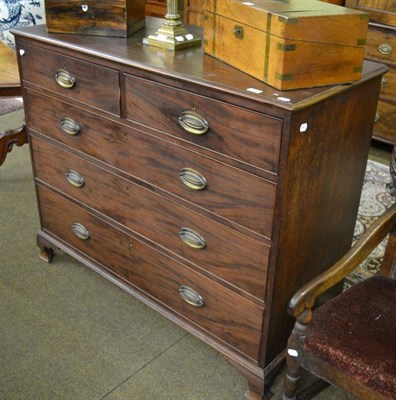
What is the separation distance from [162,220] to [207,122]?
1.46 feet

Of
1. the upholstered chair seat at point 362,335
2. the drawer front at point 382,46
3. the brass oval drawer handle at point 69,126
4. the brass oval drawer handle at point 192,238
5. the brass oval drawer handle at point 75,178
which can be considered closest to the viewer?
the upholstered chair seat at point 362,335

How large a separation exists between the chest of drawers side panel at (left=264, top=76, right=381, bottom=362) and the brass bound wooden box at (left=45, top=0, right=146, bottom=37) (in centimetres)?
81

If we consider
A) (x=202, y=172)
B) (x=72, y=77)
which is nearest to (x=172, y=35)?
(x=72, y=77)

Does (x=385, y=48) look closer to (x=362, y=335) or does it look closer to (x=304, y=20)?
(x=304, y=20)

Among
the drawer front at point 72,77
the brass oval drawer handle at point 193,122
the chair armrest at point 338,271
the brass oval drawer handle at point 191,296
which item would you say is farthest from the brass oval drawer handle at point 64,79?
the chair armrest at point 338,271

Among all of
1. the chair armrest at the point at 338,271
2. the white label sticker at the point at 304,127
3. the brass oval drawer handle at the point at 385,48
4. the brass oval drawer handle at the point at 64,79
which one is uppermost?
the white label sticker at the point at 304,127

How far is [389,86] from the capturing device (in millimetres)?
3371

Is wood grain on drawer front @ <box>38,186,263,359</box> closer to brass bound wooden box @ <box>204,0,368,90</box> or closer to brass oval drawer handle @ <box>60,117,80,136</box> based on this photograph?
brass oval drawer handle @ <box>60,117,80,136</box>

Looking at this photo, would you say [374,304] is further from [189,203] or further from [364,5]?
[364,5]

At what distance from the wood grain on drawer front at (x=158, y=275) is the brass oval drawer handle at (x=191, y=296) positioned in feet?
0.05

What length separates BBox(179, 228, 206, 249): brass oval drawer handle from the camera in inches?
67.0

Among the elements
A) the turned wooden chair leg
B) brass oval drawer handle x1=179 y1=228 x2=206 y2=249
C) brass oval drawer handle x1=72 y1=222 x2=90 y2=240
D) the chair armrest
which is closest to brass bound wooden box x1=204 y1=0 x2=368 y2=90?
the chair armrest

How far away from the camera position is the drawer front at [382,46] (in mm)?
3248

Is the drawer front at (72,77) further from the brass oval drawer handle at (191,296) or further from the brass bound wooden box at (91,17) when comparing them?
the brass oval drawer handle at (191,296)
